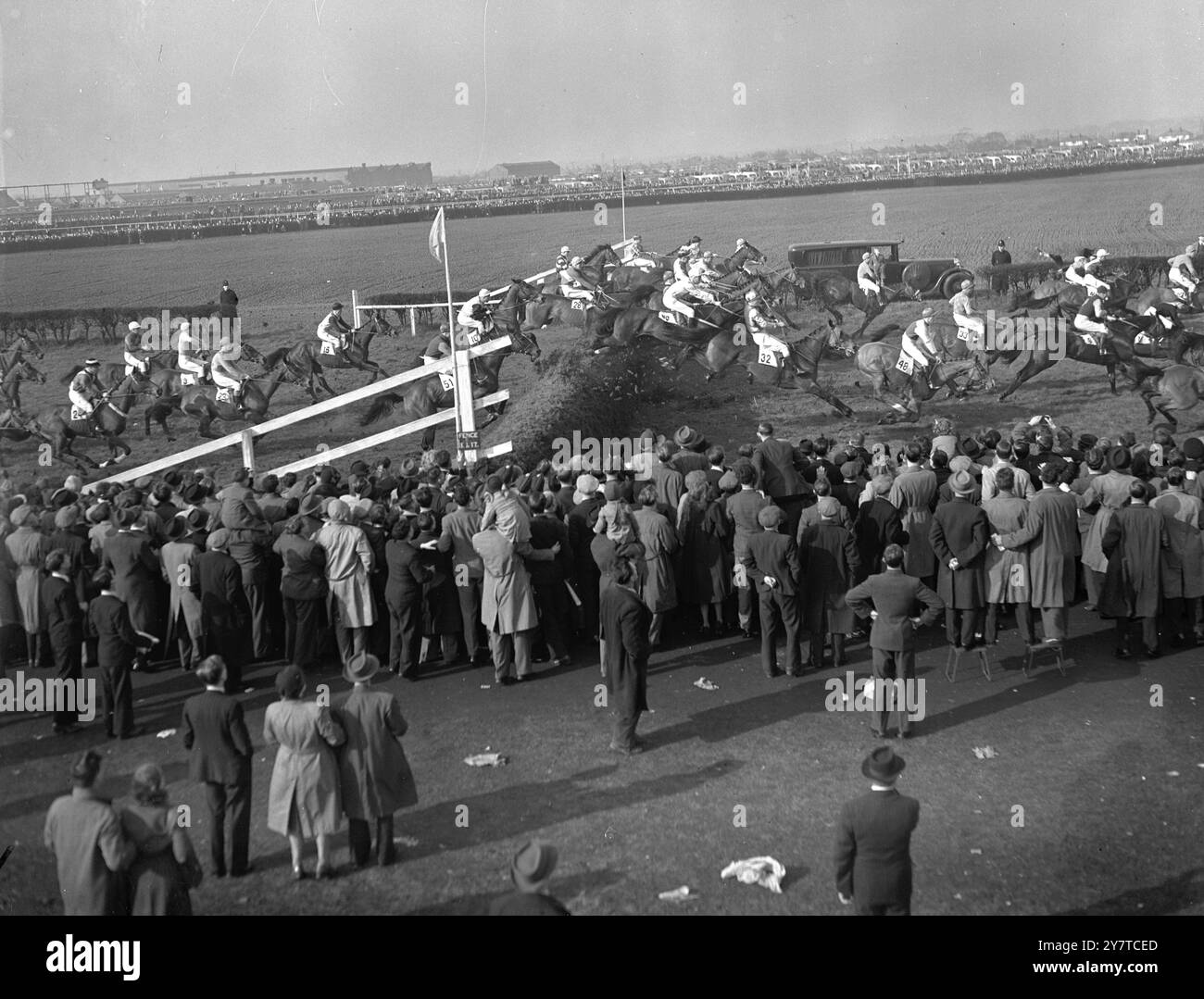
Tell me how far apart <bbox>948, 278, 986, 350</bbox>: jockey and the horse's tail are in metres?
7.50

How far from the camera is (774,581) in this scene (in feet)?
27.9

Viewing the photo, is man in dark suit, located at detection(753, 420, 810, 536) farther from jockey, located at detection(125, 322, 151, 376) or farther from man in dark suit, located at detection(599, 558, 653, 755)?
jockey, located at detection(125, 322, 151, 376)

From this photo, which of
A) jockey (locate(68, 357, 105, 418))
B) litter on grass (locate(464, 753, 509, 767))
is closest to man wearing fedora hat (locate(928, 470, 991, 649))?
litter on grass (locate(464, 753, 509, 767))

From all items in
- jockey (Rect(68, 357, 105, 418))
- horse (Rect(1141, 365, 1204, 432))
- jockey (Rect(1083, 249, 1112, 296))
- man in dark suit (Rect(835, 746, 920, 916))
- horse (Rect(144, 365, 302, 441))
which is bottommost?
man in dark suit (Rect(835, 746, 920, 916))

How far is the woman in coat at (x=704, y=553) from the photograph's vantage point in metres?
9.48

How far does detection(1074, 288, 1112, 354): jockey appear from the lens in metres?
16.3

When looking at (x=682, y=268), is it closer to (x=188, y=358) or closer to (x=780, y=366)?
(x=780, y=366)

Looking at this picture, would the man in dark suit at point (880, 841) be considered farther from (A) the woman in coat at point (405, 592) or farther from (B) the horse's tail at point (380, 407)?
(B) the horse's tail at point (380, 407)

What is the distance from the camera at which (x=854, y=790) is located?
7051 mm

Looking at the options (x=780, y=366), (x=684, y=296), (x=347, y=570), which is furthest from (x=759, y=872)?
(x=684, y=296)

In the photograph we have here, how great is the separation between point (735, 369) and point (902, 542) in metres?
10.5

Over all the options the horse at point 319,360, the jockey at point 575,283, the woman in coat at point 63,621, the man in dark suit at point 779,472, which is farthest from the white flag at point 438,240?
the woman in coat at point 63,621

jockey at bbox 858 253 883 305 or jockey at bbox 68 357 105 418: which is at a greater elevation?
jockey at bbox 858 253 883 305

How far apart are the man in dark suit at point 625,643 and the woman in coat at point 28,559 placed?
406cm
